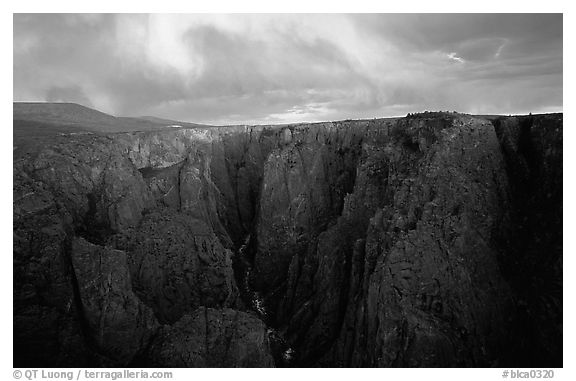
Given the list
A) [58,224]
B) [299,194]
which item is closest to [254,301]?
[299,194]

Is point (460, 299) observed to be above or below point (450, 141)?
below

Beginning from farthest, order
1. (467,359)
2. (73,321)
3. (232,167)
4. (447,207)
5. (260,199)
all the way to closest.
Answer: (232,167)
(260,199)
(447,207)
(467,359)
(73,321)

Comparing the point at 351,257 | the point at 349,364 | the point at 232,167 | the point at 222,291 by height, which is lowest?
the point at 349,364

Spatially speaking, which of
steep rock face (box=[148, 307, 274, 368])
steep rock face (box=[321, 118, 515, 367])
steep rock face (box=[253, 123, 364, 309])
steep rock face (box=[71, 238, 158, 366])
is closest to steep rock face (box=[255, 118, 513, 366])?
steep rock face (box=[321, 118, 515, 367])

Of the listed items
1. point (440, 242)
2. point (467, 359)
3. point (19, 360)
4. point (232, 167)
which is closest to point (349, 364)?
point (467, 359)

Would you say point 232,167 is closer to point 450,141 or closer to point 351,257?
point 351,257

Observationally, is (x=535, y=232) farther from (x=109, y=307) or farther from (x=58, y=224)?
(x=58, y=224)

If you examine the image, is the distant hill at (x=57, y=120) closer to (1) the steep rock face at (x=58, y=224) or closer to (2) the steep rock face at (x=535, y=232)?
(1) the steep rock face at (x=58, y=224)
